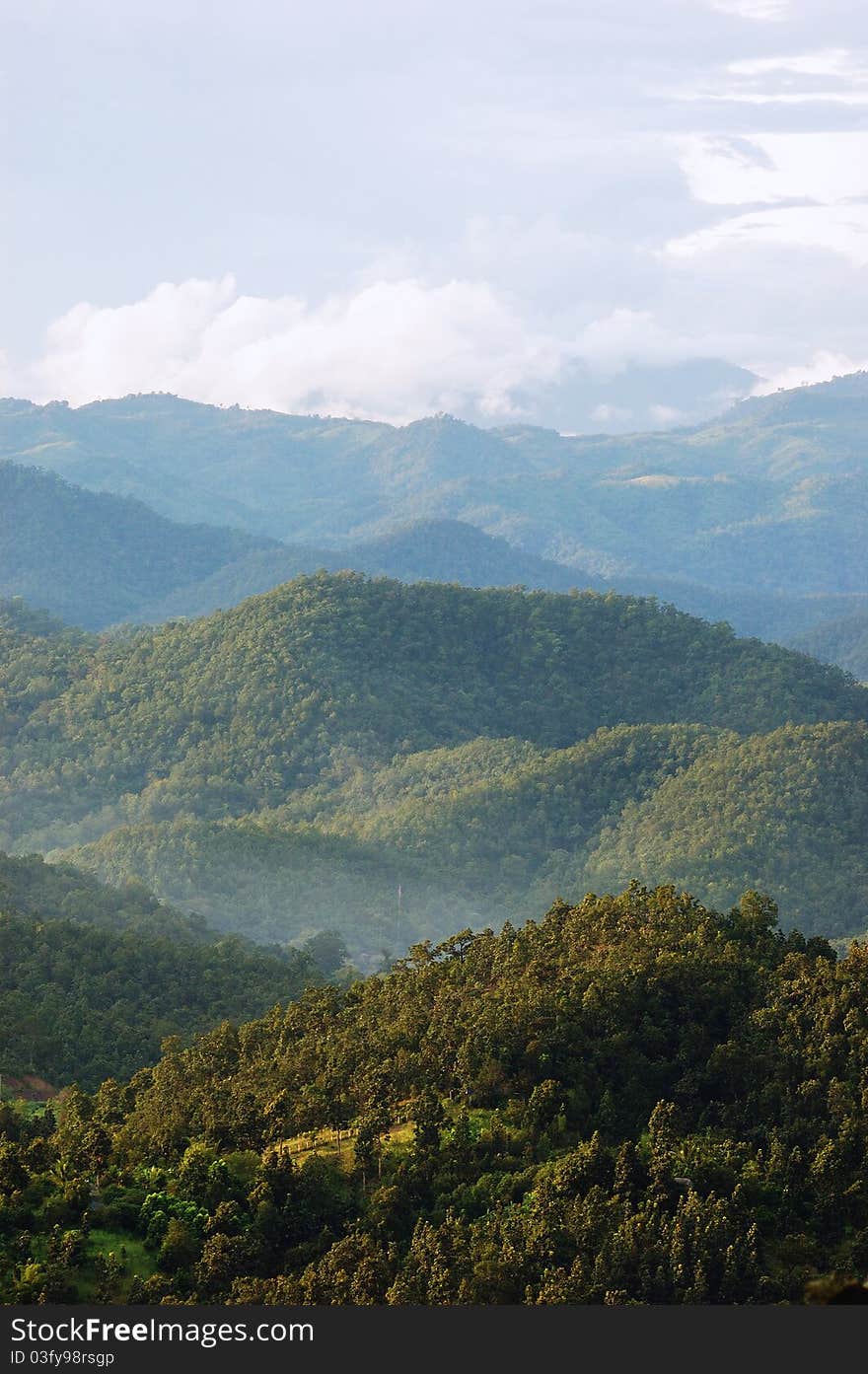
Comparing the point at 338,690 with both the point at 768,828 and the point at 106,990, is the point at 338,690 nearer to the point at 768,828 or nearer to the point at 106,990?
the point at 768,828

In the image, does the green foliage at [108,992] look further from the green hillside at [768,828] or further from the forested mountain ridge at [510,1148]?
the green hillside at [768,828]

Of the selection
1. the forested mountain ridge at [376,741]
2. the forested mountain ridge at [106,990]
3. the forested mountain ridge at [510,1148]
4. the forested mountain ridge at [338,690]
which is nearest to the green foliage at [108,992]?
the forested mountain ridge at [106,990]

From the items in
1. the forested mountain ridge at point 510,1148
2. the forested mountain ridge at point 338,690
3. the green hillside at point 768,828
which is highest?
the forested mountain ridge at point 338,690

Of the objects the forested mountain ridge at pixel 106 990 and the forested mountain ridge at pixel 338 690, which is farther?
the forested mountain ridge at pixel 338 690

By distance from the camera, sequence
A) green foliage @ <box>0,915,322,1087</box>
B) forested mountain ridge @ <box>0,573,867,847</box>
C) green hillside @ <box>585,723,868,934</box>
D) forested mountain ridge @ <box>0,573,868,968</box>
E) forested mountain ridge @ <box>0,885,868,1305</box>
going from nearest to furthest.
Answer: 1. forested mountain ridge @ <box>0,885,868,1305</box>
2. green foliage @ <box>0,915,322,1087</box>
3. green hillside @ <box>585,723,868,934</box>
4. forested mountain ridge @ <box>0,573,868,968</box>
5. forested mountain ridge @ <box>0,573,867,847</box>

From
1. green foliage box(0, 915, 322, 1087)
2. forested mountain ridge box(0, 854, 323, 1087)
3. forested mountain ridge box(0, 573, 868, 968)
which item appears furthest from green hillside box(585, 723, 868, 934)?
green foliage box(0, 915, 322, 1087)

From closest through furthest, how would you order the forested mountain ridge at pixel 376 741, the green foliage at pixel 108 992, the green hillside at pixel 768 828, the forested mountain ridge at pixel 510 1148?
the forested mountain ridge at pixel 510 1148
the green foliage at pixel 108 992
the green hillside at pixel 768 828
the forested mountain ridge at pixel 376 741

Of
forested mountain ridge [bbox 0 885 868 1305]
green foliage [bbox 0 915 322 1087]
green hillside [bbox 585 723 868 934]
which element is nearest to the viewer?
forested mountain ridge [bbox 0 885 868 1305]

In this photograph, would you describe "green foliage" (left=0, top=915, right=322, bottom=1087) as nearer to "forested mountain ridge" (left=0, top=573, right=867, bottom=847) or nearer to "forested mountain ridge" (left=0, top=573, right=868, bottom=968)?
"forested mountain ridge" (left=0, top=573, right=868, bottom=968)

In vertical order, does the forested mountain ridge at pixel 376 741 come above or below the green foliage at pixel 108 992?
above

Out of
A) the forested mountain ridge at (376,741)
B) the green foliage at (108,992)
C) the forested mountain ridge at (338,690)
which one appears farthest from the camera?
the forested mountain ridge at (338,690)
